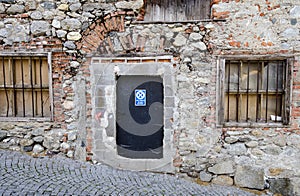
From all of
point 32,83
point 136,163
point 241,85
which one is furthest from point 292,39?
point 32,83

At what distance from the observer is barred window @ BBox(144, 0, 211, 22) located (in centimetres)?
454

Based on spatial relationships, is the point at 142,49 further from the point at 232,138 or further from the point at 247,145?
the point at 247,145

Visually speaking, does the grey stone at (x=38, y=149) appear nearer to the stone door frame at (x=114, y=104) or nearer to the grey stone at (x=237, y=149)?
→ the stone door frame at (x=114, y=104)

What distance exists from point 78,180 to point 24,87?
81.0 inches

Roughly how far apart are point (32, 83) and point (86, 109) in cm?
116

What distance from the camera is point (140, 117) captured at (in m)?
4.57

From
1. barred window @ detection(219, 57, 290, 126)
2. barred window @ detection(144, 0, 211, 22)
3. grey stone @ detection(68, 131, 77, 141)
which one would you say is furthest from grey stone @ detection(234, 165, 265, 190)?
grey stone @ detection(68, 131, 77, 141)

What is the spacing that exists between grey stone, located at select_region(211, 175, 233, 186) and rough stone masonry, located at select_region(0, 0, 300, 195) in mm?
17

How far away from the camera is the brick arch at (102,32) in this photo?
14.3 ft

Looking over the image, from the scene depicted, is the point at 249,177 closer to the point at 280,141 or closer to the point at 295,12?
the point at 280,141

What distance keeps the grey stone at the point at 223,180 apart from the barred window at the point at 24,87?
3295mm

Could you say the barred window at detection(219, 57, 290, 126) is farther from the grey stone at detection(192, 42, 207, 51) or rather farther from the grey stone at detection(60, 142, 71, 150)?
the grey stone at detection(60, 142, 71, 150)

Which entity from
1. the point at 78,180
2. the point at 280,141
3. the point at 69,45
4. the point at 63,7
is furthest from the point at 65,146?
the point at 280,141

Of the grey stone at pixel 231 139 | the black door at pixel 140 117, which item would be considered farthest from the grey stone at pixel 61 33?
the grey stone at pixel 231 139
